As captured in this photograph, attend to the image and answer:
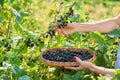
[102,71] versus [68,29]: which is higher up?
[68,29]

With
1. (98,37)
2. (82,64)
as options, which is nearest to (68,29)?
(98,37)

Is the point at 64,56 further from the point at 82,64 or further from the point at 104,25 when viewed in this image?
the point at 104,25

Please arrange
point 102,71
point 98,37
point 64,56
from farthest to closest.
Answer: point 98,37
point 64,56
point 102,71

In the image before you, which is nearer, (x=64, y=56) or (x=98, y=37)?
(x=64, y=56)

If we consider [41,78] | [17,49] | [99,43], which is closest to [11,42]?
[17,49]

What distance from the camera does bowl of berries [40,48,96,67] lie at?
2.70 metres

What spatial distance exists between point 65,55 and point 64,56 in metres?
0.02

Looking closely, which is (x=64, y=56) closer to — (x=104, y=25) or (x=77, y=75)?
(x=77, y=75)

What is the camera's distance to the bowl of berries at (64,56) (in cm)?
270

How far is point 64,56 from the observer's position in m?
2.88

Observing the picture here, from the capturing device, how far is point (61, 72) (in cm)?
291

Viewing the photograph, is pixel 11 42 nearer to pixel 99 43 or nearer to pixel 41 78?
pixel 41 78

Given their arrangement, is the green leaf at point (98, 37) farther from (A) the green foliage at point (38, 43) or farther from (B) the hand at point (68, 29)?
(B) the hand at point (68, 29)

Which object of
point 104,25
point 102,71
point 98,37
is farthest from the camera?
point 104,25
